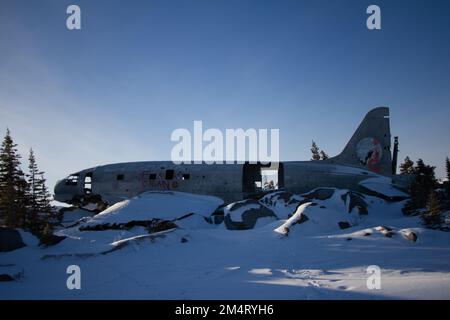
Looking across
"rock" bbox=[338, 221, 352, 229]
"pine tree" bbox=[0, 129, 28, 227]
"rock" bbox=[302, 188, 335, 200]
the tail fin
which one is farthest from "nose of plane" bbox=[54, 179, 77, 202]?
the tail fin

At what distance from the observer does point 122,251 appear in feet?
30.1

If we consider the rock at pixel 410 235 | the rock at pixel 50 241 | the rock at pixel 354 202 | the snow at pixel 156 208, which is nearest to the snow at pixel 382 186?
the rock at pixel 354 202

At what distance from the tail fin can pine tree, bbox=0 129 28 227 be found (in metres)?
37.0

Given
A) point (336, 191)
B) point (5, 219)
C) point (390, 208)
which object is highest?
point (336, 191)

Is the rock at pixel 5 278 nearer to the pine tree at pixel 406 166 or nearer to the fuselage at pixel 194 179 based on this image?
the fuselage at pixel 194 179

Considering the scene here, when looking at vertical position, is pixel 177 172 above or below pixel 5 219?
above

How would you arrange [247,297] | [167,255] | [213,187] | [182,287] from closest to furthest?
[247,297] → [182,287] → [167,255] → [213,187]

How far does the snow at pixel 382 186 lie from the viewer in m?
19.6

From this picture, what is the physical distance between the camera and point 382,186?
20.5m

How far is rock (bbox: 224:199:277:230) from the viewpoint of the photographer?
49.0 ft

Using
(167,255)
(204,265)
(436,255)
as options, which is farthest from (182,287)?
(436,255)

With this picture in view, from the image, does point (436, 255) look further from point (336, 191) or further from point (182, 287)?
point (336, 191)

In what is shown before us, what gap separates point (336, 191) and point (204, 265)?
13543 mm
